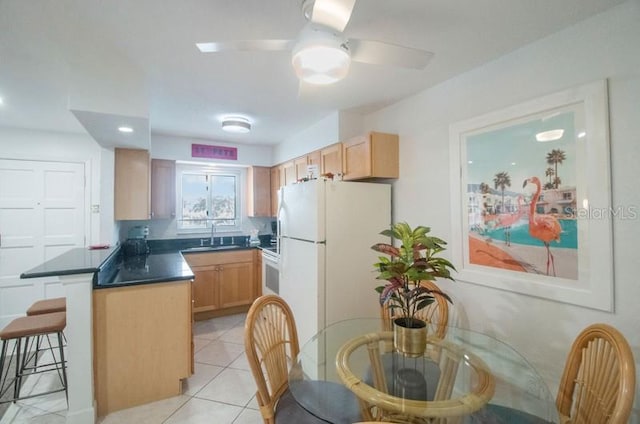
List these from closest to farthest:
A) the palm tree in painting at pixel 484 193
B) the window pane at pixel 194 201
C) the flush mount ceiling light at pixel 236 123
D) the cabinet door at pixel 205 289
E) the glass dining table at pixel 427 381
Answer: the glass dining table at pixel 427 381 → the palm tree in painting at pixel 484 193 → the flush mount ceiling light at pixel 236 123 → the cabinet door at pixel 205 289 → the window pane at pixel 194 201

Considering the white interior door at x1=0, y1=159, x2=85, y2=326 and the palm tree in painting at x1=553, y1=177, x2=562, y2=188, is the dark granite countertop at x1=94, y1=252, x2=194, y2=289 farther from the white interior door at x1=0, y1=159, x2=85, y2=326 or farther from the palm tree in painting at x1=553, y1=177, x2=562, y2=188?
the palm tree in painting at x1=553, y1=177, x2=562, y2=188

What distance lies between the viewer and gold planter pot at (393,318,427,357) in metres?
1.27

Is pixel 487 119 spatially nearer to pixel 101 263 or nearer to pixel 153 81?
pixel 153 81

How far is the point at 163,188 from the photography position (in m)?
3.81

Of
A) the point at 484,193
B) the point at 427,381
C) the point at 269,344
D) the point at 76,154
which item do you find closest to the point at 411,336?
the point at 427,381

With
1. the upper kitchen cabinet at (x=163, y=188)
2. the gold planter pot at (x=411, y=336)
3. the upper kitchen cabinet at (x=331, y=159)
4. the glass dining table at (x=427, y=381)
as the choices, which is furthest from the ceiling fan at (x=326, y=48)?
the upper kitchen cabinet at (x=163, y=188)

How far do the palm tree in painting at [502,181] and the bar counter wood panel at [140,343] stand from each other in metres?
2.32

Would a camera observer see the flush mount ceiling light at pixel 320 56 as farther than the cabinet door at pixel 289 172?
No

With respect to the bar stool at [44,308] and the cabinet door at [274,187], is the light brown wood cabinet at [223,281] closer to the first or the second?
the cabinet door at [274,187]

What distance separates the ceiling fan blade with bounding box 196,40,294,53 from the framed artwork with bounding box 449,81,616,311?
1.45m

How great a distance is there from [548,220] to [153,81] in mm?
2852

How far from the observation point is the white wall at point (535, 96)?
4.43 feet

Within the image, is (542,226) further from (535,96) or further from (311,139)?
(311,139)

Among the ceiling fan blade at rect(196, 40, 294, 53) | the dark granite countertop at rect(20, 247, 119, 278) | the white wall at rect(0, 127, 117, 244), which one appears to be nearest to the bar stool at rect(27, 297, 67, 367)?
the dark granite countertop at rect(20, 247, 119, 278)
